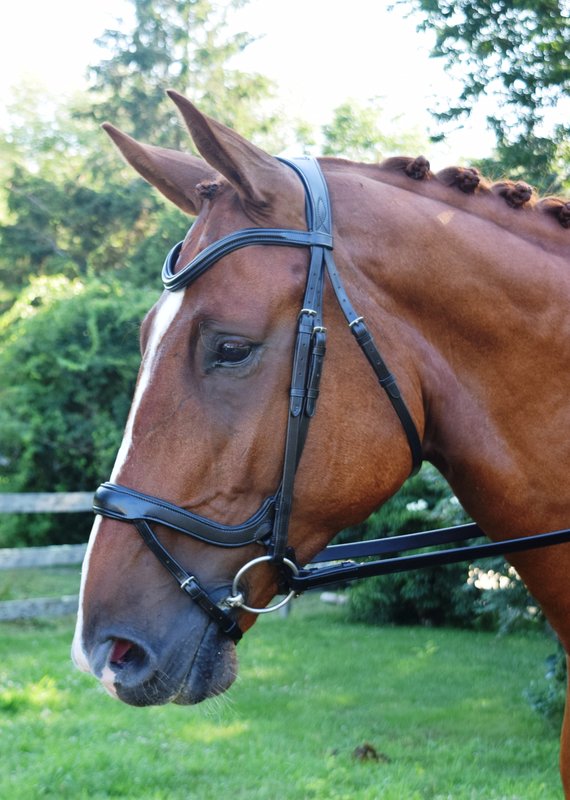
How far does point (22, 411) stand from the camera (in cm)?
1123

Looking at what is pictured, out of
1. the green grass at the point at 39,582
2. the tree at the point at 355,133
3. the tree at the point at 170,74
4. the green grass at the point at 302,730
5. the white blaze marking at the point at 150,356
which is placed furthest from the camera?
the tree at the point at 355,133

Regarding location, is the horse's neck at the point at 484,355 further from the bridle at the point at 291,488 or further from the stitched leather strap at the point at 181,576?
the stitched leather strap at the point at 181,576

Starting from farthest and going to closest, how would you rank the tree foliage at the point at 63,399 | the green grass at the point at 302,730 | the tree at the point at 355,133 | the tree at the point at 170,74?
the tree at the point at 355,133
the tree at the point at 170,74
the tree foliage at the point at 63,399
the green grass at the point at 302,730

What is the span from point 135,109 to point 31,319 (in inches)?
475

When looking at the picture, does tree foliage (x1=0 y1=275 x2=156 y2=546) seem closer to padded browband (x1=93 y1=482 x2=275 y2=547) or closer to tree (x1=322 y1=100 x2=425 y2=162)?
padded browband (x1=93 y1=482 x2=275 y2=547)

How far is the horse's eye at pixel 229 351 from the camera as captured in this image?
2055 mm

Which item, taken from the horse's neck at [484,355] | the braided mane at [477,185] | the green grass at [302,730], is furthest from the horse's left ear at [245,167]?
the green grass at [302,730]

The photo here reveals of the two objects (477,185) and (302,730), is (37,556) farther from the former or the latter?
(477,185)

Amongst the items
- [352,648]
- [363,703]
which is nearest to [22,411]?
[352,648]

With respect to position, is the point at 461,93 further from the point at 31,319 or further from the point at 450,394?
the point at 31,319

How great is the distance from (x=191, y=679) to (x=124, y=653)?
17cm

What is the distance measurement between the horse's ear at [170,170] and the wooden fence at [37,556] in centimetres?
704

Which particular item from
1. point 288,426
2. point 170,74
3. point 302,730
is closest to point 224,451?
point 288,426

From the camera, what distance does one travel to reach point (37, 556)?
9.02 meters
